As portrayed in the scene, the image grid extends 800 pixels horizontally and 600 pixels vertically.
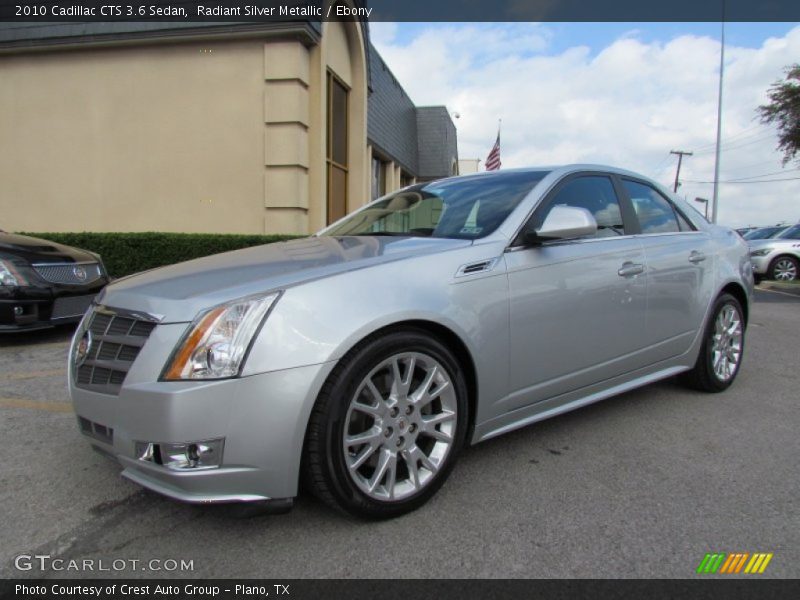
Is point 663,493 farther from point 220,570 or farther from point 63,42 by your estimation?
point 63,42

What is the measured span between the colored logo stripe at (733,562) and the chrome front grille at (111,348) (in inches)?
86.5

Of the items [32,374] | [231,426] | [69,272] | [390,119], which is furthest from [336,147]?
[231,426]

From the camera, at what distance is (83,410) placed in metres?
2.27

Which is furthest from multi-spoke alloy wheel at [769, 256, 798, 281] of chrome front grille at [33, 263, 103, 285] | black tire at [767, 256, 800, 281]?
chrome front grille at [33, 263, 103, 285]

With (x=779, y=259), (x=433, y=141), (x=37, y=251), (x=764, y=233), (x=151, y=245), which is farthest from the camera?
(x=433, y=141)

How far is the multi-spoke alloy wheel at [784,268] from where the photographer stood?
14289mm

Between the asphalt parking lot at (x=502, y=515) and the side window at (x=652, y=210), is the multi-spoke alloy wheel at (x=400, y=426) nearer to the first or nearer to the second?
the asphalt parking lot at (x=502, y=515)

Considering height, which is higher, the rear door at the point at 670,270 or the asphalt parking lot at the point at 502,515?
the rear door at the point at 670,270

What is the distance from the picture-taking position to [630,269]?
323cm

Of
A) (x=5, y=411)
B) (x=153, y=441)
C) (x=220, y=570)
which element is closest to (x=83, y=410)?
(x=153, y=441)

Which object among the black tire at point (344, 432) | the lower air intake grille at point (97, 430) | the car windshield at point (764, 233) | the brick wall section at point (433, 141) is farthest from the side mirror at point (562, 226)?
the brick wall section at point (433, 141)

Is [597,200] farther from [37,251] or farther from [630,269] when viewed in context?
[37,251]

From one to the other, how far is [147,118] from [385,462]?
379 inches

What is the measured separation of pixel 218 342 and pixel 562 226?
169cm
